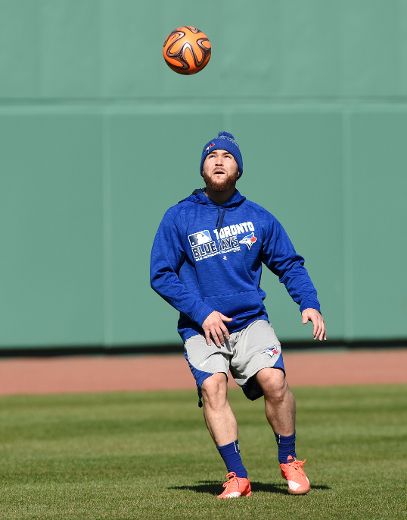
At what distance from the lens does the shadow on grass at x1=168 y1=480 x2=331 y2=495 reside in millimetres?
8171

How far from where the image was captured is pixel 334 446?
11.1 metres

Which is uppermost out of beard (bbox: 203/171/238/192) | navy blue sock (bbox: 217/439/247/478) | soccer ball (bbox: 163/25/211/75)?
soccer ball (bbox: 163/25/211/75)

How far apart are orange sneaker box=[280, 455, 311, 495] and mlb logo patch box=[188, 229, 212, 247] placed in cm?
137

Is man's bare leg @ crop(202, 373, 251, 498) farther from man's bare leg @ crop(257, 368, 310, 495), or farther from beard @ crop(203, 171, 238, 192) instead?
beard @ crop(203, 171, 238, 192)

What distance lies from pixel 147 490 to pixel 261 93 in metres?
13.9

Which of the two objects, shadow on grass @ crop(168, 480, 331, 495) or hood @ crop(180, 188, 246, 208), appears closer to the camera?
hood @ crop(180, 188, 246, 208)

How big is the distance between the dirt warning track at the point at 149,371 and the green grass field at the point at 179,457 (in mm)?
1178

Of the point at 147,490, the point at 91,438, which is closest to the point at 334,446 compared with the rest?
the point at 91,438

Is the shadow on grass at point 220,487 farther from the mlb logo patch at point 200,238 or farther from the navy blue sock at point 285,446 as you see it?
the mlb logo patch at point 200,238

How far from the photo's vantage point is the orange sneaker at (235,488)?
770cm

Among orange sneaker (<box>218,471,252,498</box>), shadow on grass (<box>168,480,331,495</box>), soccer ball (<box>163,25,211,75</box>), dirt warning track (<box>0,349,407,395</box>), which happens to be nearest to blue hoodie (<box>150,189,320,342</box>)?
orange sneaker (<box>218,471,252,498</box>)

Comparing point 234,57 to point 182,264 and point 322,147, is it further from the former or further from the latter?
point 182,264

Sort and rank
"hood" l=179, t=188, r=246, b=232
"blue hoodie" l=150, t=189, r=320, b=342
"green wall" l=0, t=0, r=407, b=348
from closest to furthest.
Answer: "blue hoodie" l=150, t=189, r=320, b=342 < "hood" l=179, t=188, r=246, b=232 < "green wall" l=0, t=0, r=407, b=348

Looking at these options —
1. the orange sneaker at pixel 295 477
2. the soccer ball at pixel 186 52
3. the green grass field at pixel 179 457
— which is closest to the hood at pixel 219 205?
the orange sneaker at pixel 295 477
